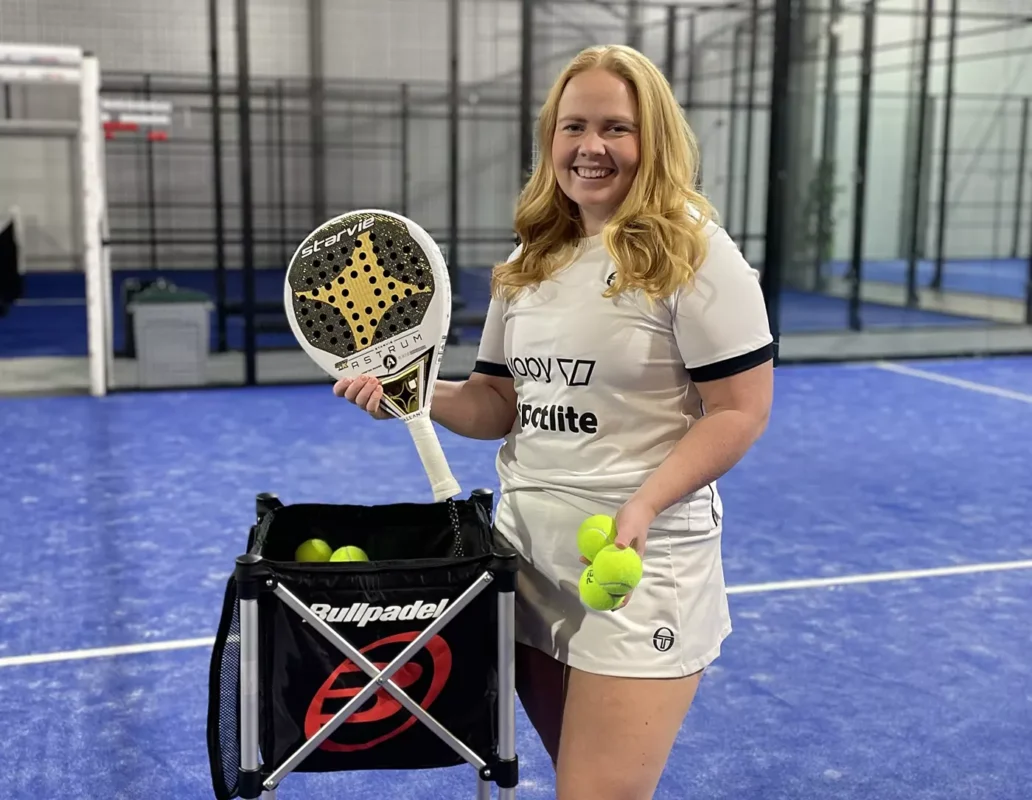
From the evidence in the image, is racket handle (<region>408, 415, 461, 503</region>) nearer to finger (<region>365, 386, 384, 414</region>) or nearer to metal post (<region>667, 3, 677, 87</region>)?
finger (<region>365, 386, 384, 414</region>)

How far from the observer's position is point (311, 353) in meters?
1.84

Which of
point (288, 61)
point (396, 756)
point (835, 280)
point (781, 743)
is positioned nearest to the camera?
point (396, 756)

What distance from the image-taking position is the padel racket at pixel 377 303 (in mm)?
1820

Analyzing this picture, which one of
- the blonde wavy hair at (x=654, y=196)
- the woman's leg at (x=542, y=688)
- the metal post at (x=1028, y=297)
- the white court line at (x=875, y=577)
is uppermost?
the blonde wavy hair at (x=654, y=196)

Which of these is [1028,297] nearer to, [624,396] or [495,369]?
[495,369]

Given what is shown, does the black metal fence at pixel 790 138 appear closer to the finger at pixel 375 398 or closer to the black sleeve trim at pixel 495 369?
the black sleeve trim at pixel 495 369

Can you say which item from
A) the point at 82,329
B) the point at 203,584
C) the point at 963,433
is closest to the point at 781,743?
the point at 203,584

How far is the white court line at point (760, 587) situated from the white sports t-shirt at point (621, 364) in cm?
234

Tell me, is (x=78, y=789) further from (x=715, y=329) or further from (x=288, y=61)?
(x=288, y=61)

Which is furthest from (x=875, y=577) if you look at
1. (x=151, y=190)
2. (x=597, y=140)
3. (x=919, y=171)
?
(x=151, y=190)

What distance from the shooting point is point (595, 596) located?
5.27 feet

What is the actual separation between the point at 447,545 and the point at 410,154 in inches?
620

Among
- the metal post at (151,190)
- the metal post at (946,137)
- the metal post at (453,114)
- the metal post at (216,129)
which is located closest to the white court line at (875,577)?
the metal post at (453,114)

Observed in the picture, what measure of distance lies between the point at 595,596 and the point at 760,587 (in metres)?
2.97
